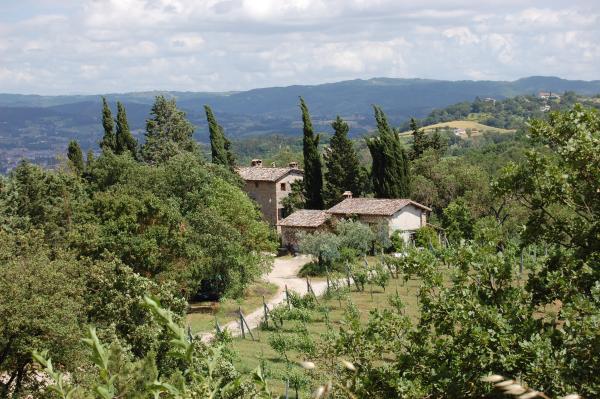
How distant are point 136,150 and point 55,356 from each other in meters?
36.7

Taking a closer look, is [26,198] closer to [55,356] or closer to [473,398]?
[55,356]

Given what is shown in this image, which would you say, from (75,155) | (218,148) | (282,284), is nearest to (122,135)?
(75,155)

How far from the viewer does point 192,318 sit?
34.1 meters

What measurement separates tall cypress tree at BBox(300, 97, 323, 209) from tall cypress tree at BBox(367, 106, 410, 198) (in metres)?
4.18

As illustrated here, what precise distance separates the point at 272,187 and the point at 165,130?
10110 millimetres

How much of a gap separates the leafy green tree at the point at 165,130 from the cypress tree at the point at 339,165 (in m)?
10.3

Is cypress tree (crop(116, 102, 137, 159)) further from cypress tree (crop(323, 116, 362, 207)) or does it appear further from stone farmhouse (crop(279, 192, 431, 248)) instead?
cypress tree (crop(323, 116, 362, 207))

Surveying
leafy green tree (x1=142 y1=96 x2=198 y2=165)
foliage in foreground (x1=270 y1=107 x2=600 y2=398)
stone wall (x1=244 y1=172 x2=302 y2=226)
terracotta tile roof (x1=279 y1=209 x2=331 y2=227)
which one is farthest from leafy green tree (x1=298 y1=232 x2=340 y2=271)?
foliage in foreground (x1=270 y1=107 x2=600 y2=398)

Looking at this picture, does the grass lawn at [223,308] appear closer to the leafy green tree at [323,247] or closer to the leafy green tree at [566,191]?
the leafy green tree at [323,247]

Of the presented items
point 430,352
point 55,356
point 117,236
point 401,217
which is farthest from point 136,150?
point 430,352

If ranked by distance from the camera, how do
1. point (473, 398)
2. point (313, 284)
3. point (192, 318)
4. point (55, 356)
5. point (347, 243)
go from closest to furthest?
1. point (473, 398)
2. point (55, 356)
3. point (192, 318)
4. point (313, 284)
5. point (347, 243)

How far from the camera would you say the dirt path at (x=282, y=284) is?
32.8 m

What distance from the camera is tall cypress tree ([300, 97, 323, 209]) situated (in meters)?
53.2

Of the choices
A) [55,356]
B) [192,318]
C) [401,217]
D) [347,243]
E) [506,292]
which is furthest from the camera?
[401,217]
